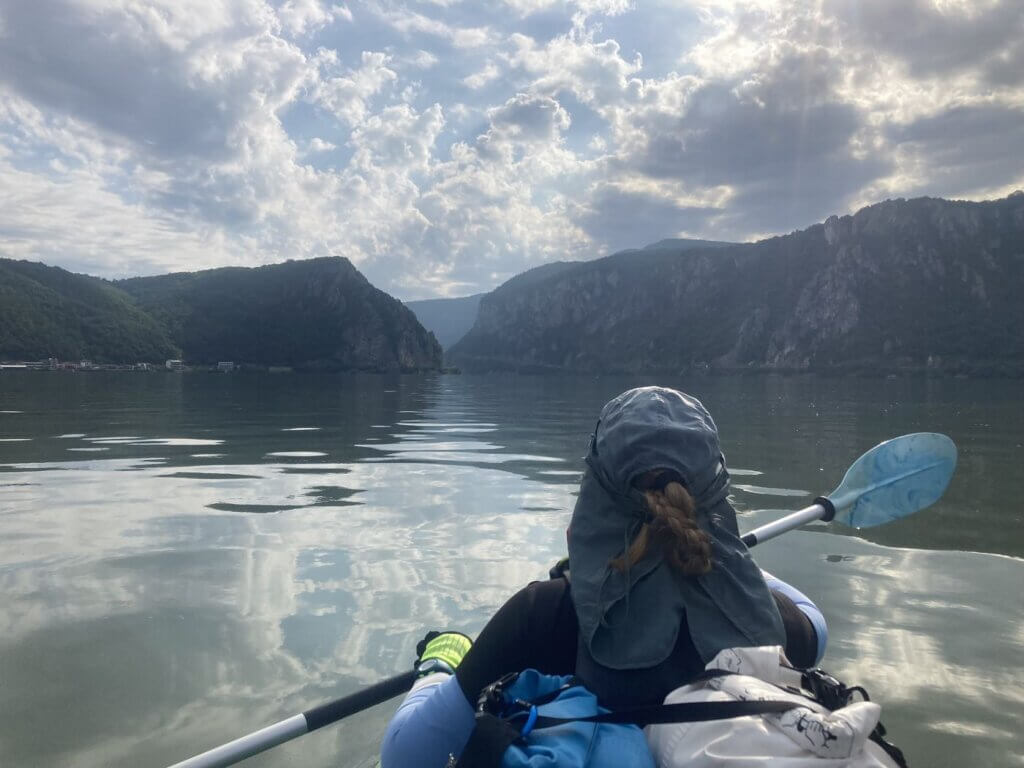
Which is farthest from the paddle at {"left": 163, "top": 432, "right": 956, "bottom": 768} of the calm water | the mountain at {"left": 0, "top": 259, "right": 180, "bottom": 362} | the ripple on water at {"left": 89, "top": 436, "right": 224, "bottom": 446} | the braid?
the mountain at {"left": 0, "top": 259, "right": 180, "bottom": 362}

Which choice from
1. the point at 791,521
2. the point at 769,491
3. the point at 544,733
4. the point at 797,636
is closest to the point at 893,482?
the point at 791,521

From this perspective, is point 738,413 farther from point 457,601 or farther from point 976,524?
point 457,601

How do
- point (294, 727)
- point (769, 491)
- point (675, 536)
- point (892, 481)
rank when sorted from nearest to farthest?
point (675, 536)
point (294, 727)
point (892, 481)
point (769, 491)

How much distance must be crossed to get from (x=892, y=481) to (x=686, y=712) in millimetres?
4720

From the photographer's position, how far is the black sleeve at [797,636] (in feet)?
8.77

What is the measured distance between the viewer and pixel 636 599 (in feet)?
7.68

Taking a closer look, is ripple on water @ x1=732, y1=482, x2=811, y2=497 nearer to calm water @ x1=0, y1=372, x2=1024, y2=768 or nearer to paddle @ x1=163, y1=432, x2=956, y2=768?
calm water @ x1=0, y1=372, x2=1024, y2=768

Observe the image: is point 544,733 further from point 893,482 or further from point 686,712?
point 893,482

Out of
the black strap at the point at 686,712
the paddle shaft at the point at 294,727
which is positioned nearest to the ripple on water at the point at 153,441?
the paddle shaft at the point at 294,727

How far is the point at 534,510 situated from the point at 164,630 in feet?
19.3

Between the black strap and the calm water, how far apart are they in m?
3.04

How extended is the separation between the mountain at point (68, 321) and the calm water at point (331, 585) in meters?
150

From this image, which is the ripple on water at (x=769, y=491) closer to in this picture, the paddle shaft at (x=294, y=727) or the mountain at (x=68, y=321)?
the paddle shaft at (x=294, y=727)

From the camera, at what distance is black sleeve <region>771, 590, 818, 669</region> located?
2.67 m
